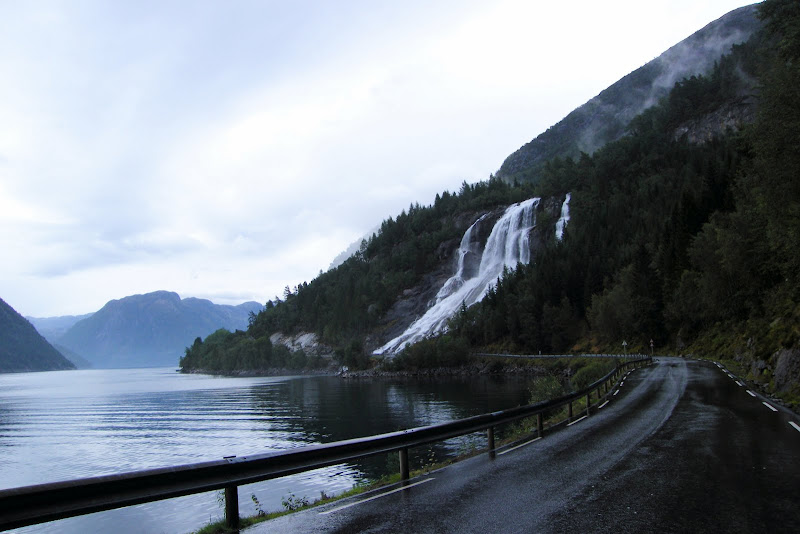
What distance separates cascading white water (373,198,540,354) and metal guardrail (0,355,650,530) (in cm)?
13921

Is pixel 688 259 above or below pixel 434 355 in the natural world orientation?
above

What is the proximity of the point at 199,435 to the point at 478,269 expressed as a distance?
14413 centimetres

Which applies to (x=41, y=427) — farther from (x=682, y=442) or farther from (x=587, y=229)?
(x=587, y=229)

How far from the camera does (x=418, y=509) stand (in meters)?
8.21

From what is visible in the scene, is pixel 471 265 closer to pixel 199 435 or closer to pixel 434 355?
pixel 434 355

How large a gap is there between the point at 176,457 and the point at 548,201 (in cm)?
17445

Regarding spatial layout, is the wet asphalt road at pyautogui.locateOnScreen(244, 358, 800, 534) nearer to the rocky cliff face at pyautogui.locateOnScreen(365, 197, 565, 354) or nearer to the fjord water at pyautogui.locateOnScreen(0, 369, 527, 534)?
the fjord water at pyautogui.locateOnScreen(0, 369, 527, 534)

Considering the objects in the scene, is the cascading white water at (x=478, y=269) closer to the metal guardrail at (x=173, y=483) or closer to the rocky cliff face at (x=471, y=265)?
the rocky cliff face at (x=471, y=265)

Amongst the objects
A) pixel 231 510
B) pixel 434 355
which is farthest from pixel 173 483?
pixel 434 355

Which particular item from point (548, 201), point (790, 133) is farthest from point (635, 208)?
point (790, 133)

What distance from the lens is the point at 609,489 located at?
8891 millimetres

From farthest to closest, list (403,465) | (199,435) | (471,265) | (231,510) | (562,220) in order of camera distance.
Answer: (471,265) → (562,220) → (199,435) → (403,465) → (231,510)

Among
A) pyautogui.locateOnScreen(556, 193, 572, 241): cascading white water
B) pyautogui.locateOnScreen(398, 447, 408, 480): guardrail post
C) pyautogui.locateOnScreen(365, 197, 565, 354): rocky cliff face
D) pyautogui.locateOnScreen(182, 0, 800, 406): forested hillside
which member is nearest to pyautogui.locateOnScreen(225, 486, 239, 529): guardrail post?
pyautogui.locateOnScreen(398, 447, 408, 480): guardrail post

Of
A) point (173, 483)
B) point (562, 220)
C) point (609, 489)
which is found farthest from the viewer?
point (562, 220)
